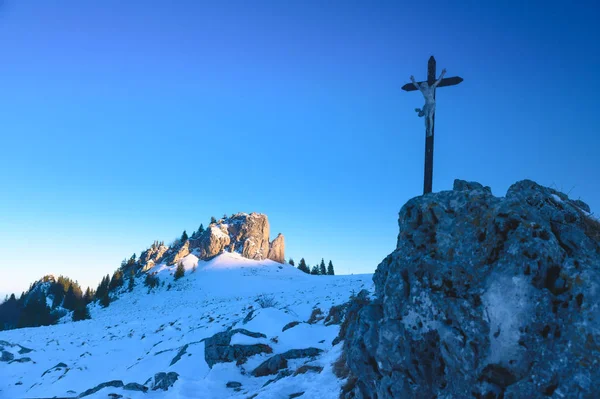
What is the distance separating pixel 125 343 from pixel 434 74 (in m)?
34.5

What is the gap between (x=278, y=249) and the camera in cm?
10294

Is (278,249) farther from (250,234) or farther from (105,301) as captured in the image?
(105,301)

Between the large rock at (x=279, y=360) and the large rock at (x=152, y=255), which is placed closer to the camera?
the large rock at (x=279, y=360)

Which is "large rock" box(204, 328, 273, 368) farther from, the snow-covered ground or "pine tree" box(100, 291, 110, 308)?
"pine tree" box(100, 291, 110, 308)

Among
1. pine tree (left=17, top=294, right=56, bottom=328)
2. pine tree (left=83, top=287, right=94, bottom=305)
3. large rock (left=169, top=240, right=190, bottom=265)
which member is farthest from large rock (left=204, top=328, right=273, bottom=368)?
large rock (left=169, top=240, right=190, bottom=265)

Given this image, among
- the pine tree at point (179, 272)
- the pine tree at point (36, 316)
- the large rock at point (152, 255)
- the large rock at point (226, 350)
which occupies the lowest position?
the pine tree at point (36, 316)

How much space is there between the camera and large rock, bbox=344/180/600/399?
5266 millimetres

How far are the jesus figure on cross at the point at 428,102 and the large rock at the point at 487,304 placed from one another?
345 cm

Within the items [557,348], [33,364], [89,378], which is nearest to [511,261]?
[557,348]

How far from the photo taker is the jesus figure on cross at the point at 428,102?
10.6 m

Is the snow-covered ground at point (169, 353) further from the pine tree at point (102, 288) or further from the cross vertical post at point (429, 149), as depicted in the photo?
the pine tree at point (102, 288)

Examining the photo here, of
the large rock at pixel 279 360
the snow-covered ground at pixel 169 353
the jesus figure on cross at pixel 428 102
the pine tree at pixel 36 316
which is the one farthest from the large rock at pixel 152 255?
the jesus figure on cross at pixel 428 102

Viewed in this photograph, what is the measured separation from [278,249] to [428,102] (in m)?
94.1

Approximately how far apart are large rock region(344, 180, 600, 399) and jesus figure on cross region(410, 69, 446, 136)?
11.3ft
